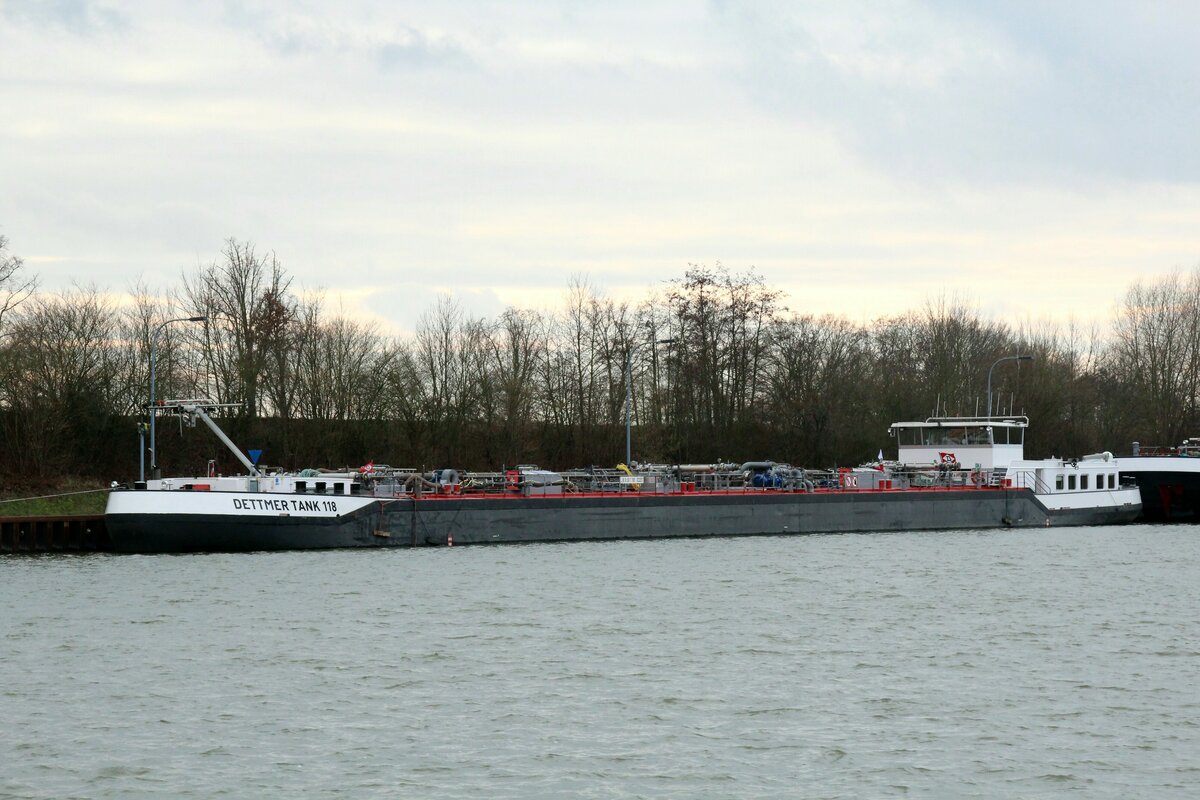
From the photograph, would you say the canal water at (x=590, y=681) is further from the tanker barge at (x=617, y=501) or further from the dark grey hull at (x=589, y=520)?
the tanker barge at (x=617, y=501)

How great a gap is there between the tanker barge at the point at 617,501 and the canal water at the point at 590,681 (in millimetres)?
2328

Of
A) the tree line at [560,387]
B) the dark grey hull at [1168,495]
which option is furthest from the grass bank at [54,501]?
the dark grey hull at [1168,495]

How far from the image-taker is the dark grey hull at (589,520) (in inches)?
1823

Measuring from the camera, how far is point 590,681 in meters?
26.1

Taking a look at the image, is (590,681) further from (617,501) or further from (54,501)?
(54,501)

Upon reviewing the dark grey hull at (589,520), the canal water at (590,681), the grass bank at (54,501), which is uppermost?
the grass bank at (54,501)

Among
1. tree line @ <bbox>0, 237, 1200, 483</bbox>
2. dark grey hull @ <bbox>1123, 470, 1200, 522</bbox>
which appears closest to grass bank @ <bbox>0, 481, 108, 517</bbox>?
tree line @ <bbox>0, 237, 1200, 483</bbox>

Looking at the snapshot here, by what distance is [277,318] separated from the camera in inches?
Answer: 3046

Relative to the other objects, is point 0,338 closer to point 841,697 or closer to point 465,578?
point 465,578

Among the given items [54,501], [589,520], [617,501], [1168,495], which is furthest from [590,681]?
[1168,495]

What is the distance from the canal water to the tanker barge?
2328 mm

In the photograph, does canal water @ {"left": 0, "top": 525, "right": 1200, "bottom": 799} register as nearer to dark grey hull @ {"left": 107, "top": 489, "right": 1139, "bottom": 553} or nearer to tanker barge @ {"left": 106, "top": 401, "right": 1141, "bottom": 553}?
dark grey hull @ {"left": 107, "top": 489, "right": 1139, "bottom": 553}

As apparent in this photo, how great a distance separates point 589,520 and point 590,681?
28023 millimetres

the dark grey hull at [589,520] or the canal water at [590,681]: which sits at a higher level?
the dark grey hull at [589,520]
